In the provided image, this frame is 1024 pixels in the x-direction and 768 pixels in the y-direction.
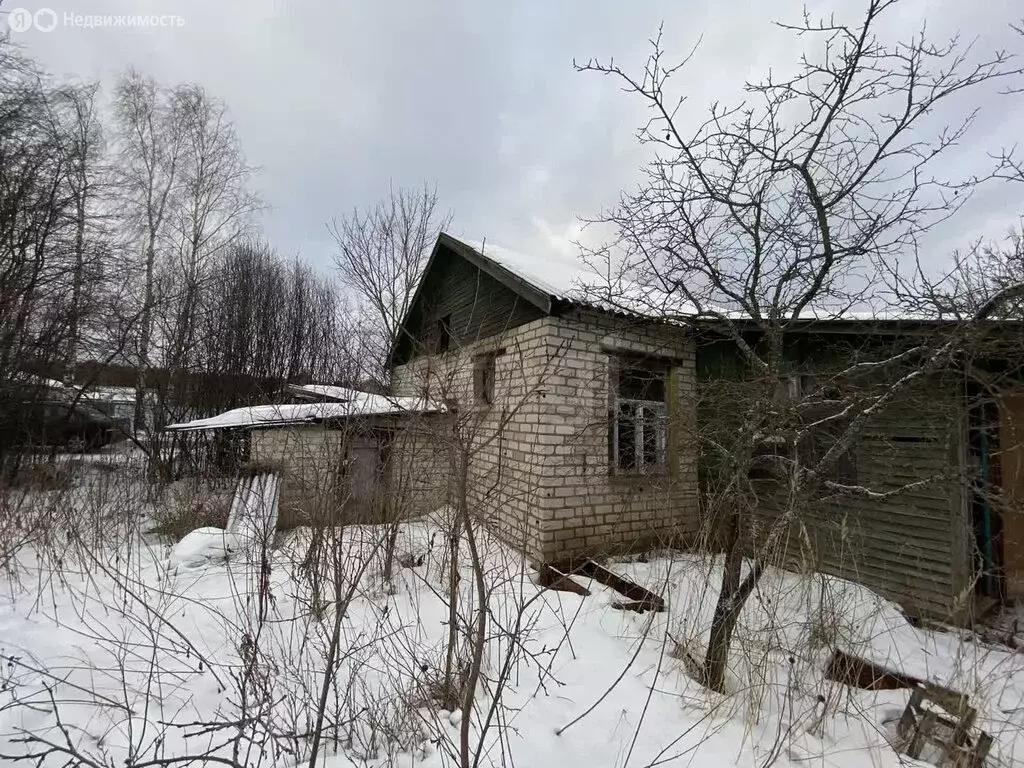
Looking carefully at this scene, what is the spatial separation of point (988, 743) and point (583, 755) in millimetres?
1929

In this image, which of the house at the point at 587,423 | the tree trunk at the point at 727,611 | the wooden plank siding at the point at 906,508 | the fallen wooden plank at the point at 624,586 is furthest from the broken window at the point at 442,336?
the tree trunk at the point at 727,611

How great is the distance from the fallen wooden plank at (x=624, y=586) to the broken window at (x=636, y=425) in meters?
1.25

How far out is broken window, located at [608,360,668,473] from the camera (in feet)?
18.6

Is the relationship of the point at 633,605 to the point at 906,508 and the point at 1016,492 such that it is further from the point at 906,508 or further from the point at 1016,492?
the point at 1016,492

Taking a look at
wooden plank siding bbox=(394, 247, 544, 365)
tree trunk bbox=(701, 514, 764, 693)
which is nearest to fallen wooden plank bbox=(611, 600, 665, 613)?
tree trunk bbox=(701, 514, 764, 693)

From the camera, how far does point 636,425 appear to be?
Result: 5.59 m

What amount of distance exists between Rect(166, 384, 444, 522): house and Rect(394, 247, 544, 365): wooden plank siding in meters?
0.99

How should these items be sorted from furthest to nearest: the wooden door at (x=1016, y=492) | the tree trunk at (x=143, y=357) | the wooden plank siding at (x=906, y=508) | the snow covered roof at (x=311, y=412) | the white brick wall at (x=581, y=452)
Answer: the tree trunk at (x=143, y=357) → the snow covered roof at (x=311, y=412) → the white brick wall at (x=581, y=452) → the wooden door at (x=1016, y=492) → the wooden plank siding at (x=906, y=508)

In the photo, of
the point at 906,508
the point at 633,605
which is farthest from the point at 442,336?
the point at 906,508

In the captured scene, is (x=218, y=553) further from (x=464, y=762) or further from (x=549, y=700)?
(x=464, y=762)

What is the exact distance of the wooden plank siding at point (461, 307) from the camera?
6.08 metres

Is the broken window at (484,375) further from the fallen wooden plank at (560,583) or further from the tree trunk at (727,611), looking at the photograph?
the tree trunk at (727,611)

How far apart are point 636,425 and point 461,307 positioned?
146 inches

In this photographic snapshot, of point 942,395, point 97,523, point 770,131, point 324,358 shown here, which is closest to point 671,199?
point 770,131
